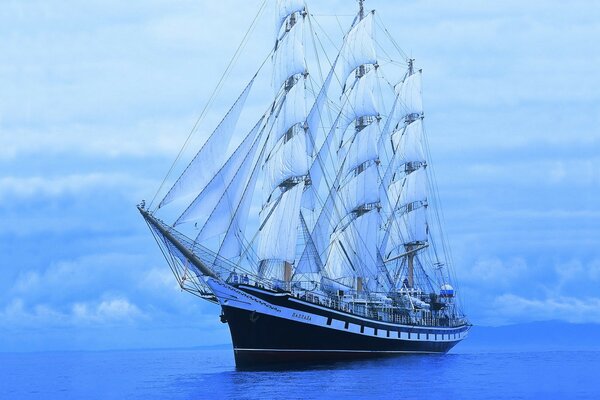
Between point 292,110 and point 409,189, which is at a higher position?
point 409,189

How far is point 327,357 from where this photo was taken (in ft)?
225

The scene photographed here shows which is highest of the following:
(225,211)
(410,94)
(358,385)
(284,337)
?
(410,94)

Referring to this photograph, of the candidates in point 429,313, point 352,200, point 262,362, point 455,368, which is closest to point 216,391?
point 262,362

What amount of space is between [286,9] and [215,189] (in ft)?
59.0

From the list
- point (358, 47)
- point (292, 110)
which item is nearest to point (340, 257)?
point (292, 110)

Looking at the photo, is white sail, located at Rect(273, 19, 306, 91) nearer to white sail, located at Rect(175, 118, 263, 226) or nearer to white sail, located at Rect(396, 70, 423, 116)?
white sail, located at Rect(175, 118, 263, 226)

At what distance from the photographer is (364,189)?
3361 inches

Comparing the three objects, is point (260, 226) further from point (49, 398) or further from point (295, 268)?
point (49, 398)

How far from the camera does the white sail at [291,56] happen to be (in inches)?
2862

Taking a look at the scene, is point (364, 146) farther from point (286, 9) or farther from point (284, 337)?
point (284, 337)

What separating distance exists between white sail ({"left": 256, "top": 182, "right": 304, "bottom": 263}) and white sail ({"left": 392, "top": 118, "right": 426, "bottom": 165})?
33643 mm

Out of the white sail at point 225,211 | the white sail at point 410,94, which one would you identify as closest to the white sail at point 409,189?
the white sail at point 410,94

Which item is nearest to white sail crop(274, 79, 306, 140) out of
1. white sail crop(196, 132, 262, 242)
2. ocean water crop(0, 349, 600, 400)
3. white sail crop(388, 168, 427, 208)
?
white sail crop(196, 132, 262, 242)

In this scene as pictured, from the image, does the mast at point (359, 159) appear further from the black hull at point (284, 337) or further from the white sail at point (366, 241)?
the black hull at point (284, 337)
